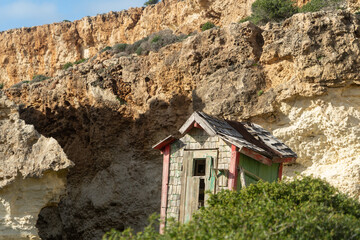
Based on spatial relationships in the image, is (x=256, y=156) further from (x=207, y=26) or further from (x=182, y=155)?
(x=207, y=26)

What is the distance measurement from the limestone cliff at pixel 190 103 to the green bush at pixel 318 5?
23.8 feet

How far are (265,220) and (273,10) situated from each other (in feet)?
82.7

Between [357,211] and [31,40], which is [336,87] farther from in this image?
[31,40]

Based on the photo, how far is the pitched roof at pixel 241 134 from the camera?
1548 centimetres

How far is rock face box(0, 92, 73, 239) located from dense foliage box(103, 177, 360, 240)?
8210 mm

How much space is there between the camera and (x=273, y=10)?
34.7m

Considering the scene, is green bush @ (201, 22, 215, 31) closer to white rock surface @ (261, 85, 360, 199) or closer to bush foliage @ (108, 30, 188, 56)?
bush foliage @ (108, 30, 188, 56)

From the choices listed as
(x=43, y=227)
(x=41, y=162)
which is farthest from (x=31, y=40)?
(x=41, y=162)

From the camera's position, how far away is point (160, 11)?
44.8 metres


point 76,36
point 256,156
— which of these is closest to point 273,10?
point 76,36

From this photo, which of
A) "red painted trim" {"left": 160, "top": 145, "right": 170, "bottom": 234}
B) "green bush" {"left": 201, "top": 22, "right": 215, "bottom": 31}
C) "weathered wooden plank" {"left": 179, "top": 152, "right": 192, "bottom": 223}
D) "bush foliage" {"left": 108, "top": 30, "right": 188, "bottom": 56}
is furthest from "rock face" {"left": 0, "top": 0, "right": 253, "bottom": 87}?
"weathered wooden plank" {"left": 179, "top": 152, "right": 192, "bottom": 223}

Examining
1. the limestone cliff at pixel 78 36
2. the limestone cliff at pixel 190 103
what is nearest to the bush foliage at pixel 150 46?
the limestone cliff at pixel 190 103

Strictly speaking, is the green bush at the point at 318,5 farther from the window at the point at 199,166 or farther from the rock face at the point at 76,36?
the window at the point at 199,166

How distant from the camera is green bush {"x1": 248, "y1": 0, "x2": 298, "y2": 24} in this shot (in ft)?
112
